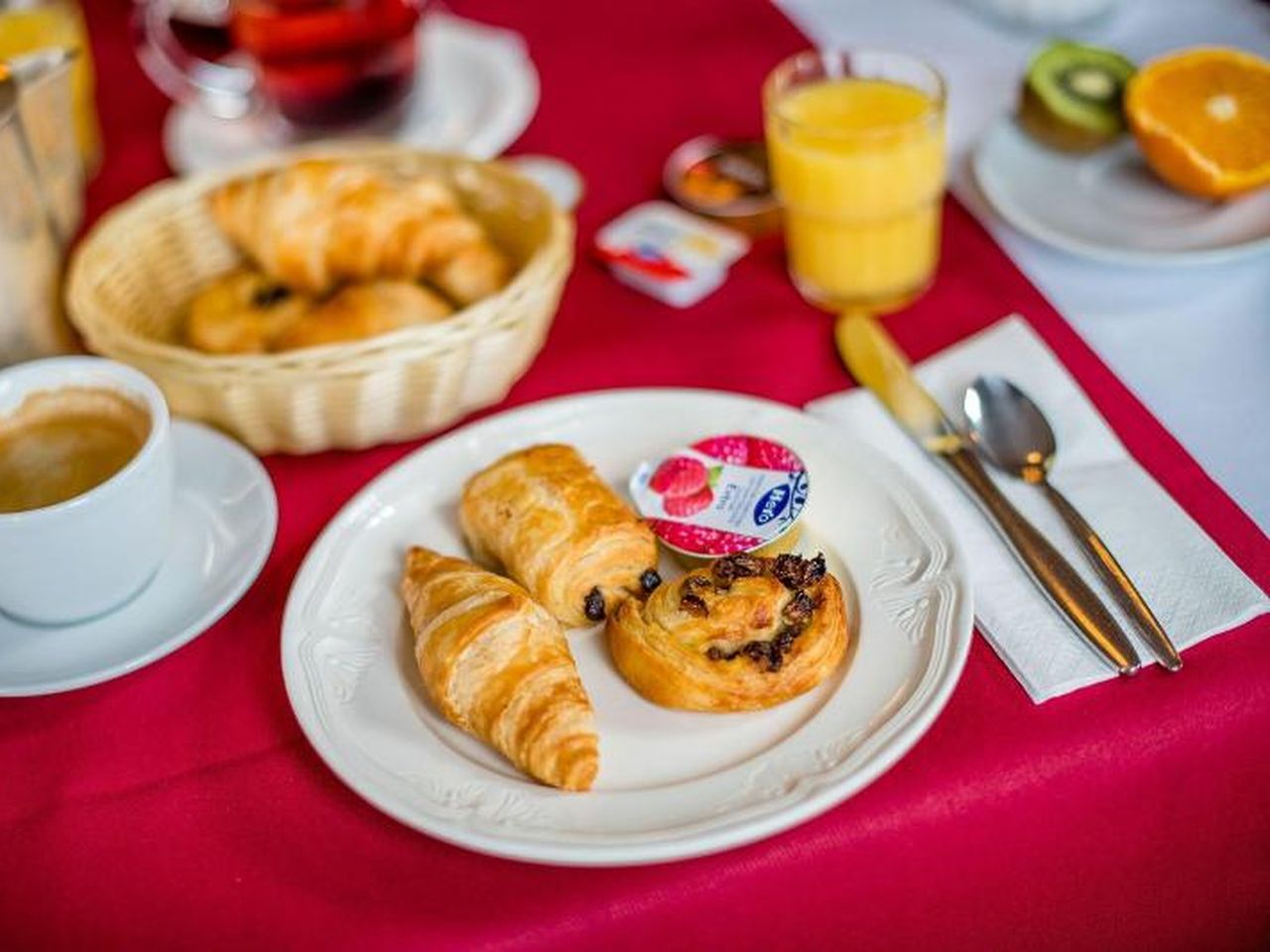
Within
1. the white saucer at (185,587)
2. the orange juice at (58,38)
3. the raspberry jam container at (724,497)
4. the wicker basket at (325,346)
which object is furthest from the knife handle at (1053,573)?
the orange juice at (58,38)

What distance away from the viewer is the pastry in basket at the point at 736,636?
75 centimetres

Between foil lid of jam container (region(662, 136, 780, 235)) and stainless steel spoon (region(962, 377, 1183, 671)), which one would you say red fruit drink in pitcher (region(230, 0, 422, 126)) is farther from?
stainless steel spoon (region(962, 377, 1183, 671))

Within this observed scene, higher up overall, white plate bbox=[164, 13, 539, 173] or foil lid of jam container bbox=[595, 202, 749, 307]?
foil lid of jam container bbox=[595, 202, 749, 307]

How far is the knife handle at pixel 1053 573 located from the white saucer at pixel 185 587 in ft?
1.55

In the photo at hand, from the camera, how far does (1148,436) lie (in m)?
0.96

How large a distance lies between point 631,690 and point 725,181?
0.63m

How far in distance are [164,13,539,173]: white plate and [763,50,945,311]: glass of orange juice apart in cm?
34

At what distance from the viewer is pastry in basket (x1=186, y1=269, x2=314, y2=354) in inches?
42.1

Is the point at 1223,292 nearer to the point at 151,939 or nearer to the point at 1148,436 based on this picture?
the point at 1148,436

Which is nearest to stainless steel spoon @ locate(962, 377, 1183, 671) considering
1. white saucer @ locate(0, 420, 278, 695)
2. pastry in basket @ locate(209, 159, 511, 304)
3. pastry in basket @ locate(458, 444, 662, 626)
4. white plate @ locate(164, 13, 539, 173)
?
pastry in basket @ locate(458, 444, 662, 626)

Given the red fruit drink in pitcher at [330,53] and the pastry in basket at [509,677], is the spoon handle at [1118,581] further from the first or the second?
the red fruit drink in pitcher at [330,53]

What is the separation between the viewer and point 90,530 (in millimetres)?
830

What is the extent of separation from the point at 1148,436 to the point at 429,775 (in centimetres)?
55

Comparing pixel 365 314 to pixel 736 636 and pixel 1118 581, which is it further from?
pixel 1118 581
